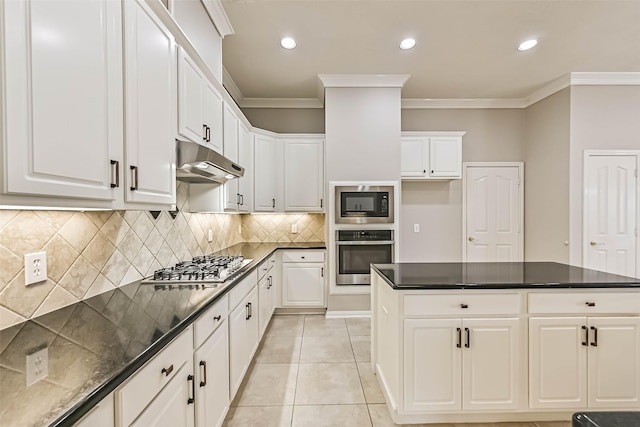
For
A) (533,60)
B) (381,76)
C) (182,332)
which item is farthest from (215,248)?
(533,60)

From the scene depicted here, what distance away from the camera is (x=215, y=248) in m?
3.39

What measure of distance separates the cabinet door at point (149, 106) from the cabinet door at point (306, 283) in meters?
2.54

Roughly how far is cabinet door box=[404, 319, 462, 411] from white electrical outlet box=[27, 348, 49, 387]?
5.41 feet

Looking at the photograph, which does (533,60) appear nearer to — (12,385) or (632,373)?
(632,373)

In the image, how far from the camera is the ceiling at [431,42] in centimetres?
265

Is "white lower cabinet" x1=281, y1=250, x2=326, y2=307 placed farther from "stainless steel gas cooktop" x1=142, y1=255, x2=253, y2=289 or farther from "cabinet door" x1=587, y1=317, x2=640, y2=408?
"cabinet door" x1=587, y1=317, x2=640, y2=408

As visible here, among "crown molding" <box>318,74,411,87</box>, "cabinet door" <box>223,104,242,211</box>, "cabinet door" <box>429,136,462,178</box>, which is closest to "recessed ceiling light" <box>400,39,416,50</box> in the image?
"crown molding" <box>318,74,411,87</box>

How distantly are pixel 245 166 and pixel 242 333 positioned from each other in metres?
2.05

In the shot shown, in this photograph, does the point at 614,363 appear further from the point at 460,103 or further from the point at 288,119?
the point at 288,119

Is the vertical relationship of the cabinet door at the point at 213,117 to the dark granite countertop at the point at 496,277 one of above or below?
above

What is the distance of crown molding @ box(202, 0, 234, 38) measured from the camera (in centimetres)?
244

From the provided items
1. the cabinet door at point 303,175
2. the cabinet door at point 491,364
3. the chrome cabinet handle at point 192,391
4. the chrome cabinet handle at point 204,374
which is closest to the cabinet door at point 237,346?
the chrome cabinet handle at point 204,374

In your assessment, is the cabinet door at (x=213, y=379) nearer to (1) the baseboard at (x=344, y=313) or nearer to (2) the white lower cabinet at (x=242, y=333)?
(2) the white lower cabinet at (x=242, y=333)

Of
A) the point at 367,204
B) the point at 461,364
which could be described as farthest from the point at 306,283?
the point at 461,364
